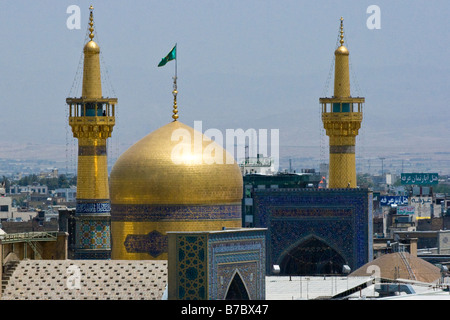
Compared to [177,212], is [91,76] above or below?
above

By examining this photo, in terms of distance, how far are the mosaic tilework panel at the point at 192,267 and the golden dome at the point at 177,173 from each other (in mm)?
6683

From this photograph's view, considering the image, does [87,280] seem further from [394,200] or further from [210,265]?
[394,200]

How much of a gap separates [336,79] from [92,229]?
8.02m

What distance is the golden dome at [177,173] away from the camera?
35062 millimetres

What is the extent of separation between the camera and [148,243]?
3494 cm

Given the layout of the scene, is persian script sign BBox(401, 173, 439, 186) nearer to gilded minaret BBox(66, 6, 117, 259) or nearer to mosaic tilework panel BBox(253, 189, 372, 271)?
mosaic tilework panel BBox(253, 189, 372, 271)

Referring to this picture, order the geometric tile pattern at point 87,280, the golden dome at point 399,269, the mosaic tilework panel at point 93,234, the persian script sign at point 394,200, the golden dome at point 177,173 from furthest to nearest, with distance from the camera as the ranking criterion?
the persian script sign at point 394,200 < the mosaic tilework panel at point 93,234 < the golden dome at point 399,269 < the golden dome at point 177,173 < the geometric tile pattern at point 87,280

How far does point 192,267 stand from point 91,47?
10871 mm

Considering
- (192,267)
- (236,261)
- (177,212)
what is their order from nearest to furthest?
(192,267), (236,261), (177,212)

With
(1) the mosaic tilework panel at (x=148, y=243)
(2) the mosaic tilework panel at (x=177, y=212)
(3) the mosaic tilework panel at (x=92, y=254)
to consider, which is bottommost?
(3) the mosaic tilework panel at (x=92, y=254)

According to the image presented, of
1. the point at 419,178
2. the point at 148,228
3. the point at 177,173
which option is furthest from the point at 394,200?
the point at 148,228

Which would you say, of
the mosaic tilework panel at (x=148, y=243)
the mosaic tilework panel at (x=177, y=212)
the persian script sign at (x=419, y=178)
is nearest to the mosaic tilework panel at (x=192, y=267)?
the mosaic tilework panel at (x=148, y=243)

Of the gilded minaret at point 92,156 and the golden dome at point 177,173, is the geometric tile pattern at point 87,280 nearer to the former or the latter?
the golden dome at point 177,173

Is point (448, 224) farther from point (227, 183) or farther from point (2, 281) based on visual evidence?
point (2, 281)
